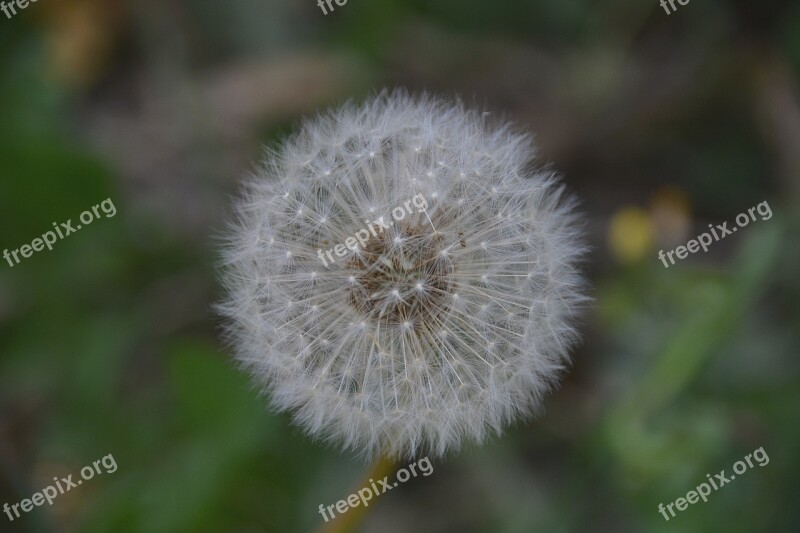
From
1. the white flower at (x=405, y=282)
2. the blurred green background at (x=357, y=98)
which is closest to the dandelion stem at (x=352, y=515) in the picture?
the white flower at (x=405, y=282)

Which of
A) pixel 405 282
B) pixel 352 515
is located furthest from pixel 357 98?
pixel 352 515

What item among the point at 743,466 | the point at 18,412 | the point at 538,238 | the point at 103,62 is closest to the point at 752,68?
the point at 743,466

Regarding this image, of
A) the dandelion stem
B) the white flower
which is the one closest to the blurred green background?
the dandelion stem

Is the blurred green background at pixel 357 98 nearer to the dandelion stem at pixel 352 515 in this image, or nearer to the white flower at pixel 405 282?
the dandelion stem at pixel 352 515

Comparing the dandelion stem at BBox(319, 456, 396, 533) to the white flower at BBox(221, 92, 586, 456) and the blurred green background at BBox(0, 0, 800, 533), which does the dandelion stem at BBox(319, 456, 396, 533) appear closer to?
the white flower at BBox(221, 92, 586, 456)

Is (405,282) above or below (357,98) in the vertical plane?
below

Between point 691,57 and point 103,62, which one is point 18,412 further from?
point 691,57

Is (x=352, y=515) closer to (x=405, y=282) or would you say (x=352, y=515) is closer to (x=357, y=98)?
(x=405, y=282)
